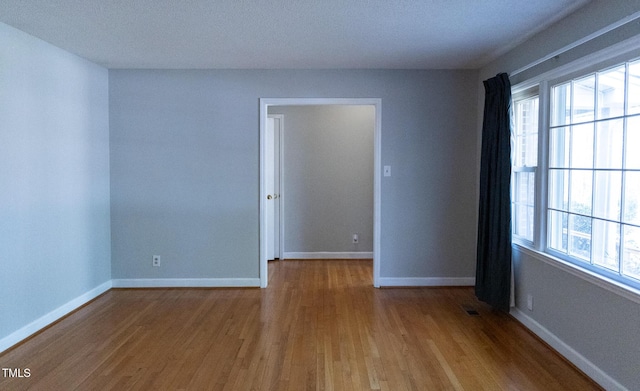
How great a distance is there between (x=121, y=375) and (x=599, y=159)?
3373 mm

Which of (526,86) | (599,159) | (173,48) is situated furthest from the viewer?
(173,48)

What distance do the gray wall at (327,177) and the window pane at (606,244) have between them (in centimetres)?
355

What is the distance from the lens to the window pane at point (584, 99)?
108 inches

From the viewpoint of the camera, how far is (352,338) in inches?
128

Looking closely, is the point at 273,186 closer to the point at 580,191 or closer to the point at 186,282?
the point at 186,282

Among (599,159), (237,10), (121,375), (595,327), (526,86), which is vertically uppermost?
(237,10)

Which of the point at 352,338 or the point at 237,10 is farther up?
the point at 237,10

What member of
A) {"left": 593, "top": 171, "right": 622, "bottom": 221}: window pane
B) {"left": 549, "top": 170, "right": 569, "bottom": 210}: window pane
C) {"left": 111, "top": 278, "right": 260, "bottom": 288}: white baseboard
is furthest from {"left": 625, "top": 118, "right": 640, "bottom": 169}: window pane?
{"left": 111, "top": 278, "right": 260, "bottom": 288}: white baseboard

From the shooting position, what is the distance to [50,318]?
354 cm

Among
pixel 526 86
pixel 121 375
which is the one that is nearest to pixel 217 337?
pixel 121 375

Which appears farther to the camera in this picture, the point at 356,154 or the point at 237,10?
the point at 356,154

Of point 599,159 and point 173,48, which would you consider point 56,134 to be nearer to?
point 173,48

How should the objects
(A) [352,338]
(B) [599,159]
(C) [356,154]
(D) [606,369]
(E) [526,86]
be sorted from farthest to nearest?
(C) [356,154]
(E) [526,86]
(A) [352,338]
(B) [599,159]
(D) [606,369]

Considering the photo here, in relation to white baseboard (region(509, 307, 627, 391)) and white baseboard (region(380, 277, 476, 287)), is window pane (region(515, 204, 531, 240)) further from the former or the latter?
white baseboard (region(380, 277, 476, 287))
